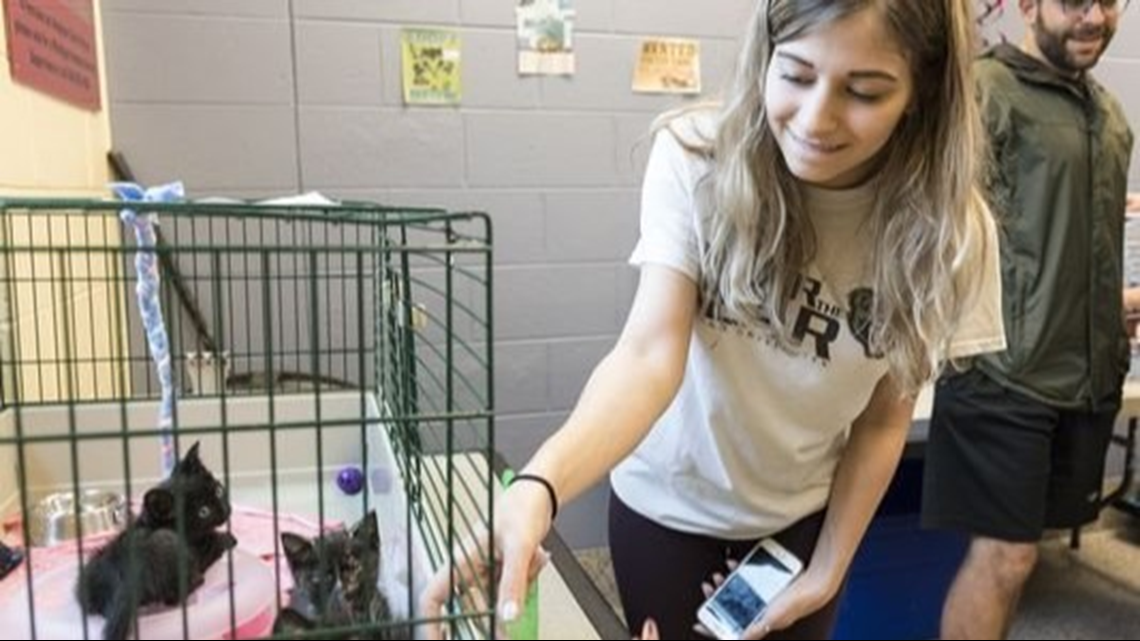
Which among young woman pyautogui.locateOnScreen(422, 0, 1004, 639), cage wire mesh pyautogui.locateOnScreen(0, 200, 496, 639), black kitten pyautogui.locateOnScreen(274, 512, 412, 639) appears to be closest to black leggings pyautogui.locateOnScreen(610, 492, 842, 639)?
young woman pyautogui.locateOnScreen(422, 0, 1004, 639)

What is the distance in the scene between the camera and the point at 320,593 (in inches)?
28.5

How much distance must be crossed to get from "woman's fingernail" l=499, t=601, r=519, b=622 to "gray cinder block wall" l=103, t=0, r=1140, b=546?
1.67m

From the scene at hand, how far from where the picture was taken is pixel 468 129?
2324 mm

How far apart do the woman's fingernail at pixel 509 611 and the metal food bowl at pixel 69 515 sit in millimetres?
589

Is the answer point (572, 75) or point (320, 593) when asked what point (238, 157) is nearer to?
point (572, 75)

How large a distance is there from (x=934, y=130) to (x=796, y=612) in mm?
588

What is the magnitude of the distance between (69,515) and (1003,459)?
5.53 feet

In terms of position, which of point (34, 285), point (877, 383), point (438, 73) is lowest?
point (877, 383)

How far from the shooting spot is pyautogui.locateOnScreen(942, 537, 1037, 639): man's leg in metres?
1.87

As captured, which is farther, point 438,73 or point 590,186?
point 590,186

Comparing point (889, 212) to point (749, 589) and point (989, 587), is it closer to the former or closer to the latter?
point (749, 589)

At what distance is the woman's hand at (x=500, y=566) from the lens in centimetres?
64

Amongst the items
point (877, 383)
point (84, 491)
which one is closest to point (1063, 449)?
point (877, 383)

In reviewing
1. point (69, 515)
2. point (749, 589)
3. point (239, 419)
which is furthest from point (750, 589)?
point (69, 515)
